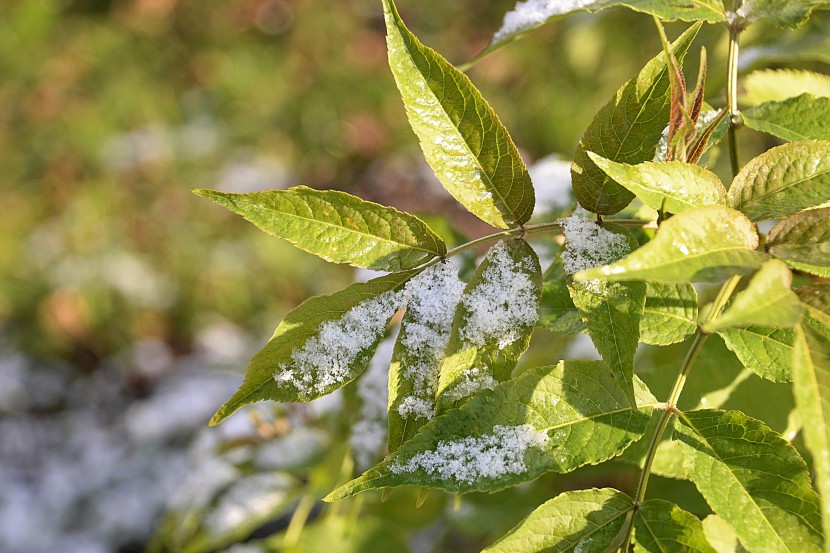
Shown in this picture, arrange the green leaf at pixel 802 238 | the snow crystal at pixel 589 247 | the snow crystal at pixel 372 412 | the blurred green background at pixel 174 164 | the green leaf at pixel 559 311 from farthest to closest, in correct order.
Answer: the blurred green background at pixel 174 164 < the snow crystal at pixel 372 412 < the green leaf at pixel 559 311 < the snow crystal at pixel 589 247 < the green leaf at pixel 802 238

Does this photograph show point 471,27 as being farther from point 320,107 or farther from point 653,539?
point 653,539

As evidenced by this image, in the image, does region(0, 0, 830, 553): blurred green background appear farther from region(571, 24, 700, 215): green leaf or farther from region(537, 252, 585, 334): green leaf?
region(571, 24, 700, 215): green leaf

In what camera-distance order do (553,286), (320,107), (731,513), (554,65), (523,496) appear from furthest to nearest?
A: (320,107), (554,65), (523,496), (553,286), (731,513)

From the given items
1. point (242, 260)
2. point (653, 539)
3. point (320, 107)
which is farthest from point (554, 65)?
point (653, 539)

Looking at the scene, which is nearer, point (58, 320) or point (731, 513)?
point (731, 513)

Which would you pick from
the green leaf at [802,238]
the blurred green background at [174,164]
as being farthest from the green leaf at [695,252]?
the blurred green background at [174,164]

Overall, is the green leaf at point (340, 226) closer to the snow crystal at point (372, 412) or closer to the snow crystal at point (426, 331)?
the snow crystal at point (426, 331)

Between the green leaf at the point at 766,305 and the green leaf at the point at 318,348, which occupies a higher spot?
the green leaf at the point at 318,348
